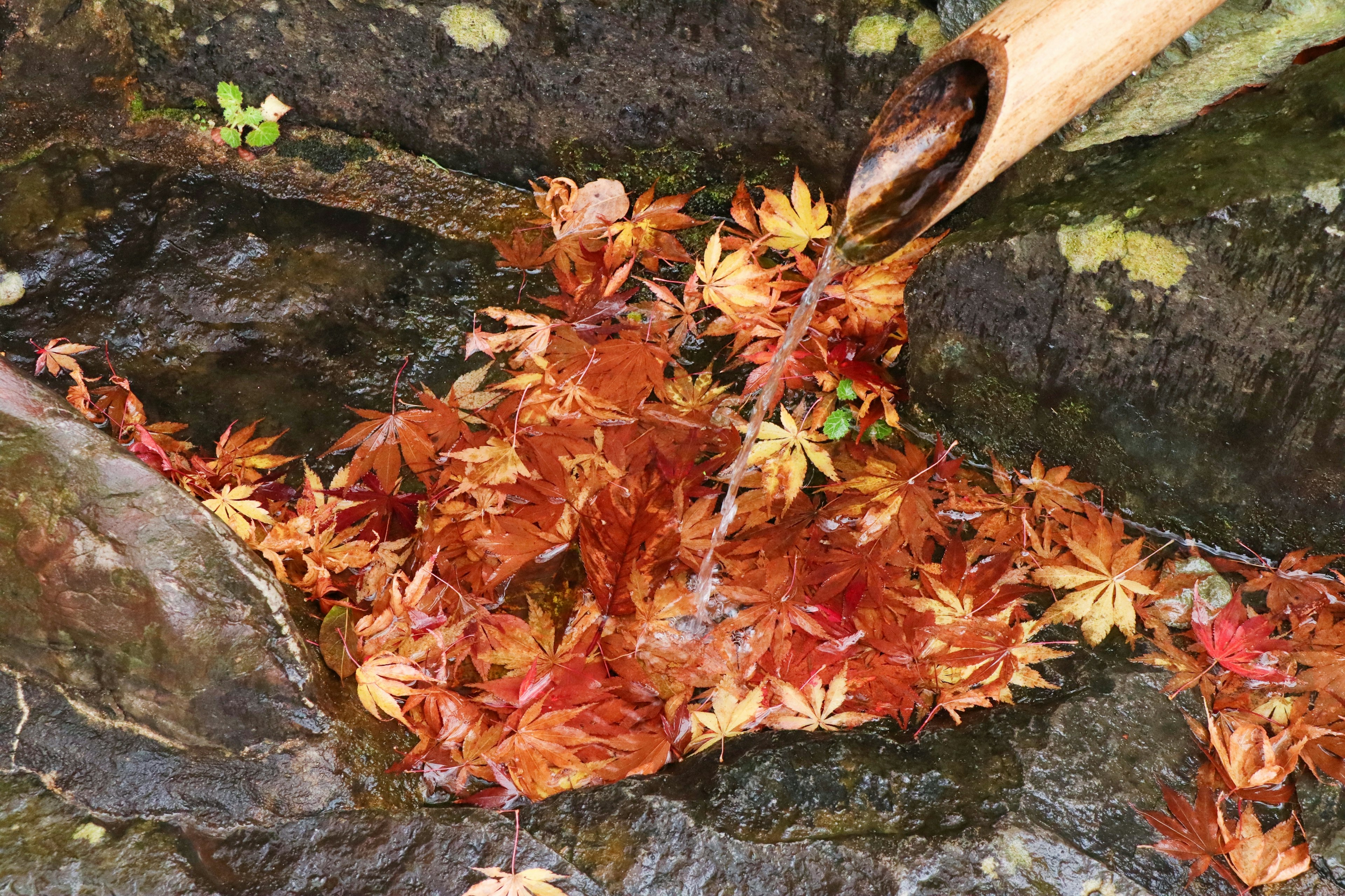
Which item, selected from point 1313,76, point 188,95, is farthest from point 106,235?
point 1313,76

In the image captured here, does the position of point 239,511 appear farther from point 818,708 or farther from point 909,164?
point 909,164

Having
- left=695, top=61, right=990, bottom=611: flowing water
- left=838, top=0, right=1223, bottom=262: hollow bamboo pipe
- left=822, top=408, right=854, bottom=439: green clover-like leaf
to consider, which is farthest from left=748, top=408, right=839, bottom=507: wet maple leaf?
left=838, top=0, right=1223, bottom=262: hollow bamboo pipe

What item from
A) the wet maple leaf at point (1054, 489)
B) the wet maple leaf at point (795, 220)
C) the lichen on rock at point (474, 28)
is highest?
the lichen on rock at point (474, 28)

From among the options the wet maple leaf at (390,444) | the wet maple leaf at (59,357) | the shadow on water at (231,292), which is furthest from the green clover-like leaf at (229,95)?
the wet maple leaf at (390,444)

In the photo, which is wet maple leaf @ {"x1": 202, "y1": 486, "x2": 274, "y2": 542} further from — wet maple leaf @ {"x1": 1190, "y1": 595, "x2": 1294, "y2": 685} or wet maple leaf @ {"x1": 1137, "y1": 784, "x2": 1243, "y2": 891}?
wet maple leaf @ {"x1": 1190, "y1": 595, "x2": 1294, "y2": 685}

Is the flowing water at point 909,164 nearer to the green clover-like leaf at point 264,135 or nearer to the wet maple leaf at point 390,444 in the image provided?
the wet maple leaf at point 390,444

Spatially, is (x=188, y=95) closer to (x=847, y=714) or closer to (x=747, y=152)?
(x=747, y=152)
